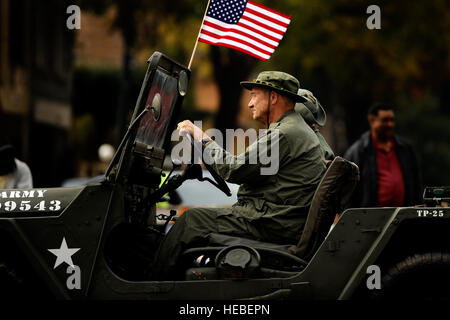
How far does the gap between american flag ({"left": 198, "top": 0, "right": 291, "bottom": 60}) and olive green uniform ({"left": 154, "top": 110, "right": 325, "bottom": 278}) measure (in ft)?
3.56

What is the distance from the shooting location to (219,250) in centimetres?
527

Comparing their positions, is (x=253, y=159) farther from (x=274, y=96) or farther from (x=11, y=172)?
(x=11, y=172)

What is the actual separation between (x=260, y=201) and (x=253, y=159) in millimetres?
272

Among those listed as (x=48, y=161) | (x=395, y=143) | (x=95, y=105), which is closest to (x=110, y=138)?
(x=95, y=105)

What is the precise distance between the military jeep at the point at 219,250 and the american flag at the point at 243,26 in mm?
991

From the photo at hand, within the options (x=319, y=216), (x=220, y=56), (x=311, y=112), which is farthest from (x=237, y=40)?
(x=220, y=56)

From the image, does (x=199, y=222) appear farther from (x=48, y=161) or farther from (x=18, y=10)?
(x=48, y=161)

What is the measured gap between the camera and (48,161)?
25375 mm

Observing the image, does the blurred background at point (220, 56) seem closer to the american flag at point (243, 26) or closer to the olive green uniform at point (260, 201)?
the american flag at point (243, 26)

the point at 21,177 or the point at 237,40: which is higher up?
the point at 237,40

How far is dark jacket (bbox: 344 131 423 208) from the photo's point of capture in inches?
334

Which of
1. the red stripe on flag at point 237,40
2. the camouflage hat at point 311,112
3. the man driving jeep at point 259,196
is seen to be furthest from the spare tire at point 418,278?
the red stripe on flag at point 237,40

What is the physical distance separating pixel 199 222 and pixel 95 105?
36494 mm

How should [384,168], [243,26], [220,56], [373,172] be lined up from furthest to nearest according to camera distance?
1. [220,56]
2. [384,168]
3. [373,172]
4. [243,26]
